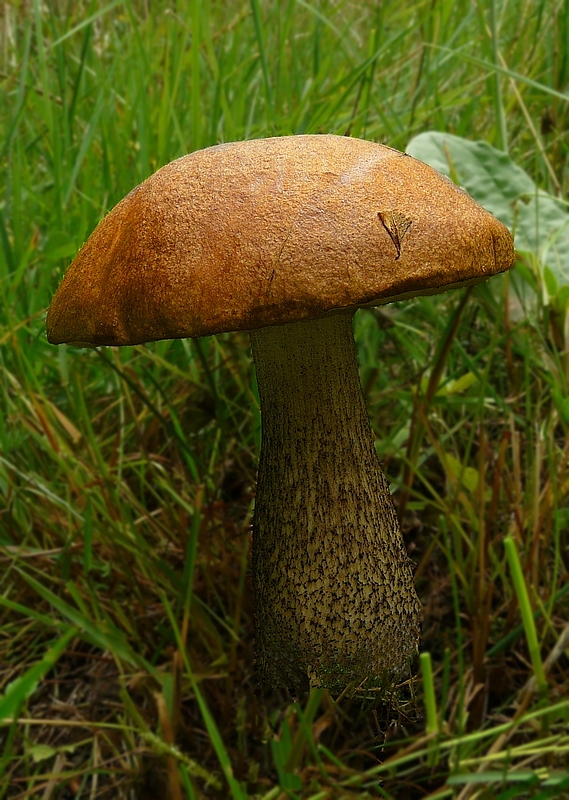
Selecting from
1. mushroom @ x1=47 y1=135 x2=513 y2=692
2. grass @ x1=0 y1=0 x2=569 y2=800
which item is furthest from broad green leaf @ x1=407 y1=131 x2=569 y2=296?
mushroom @ x1=47 y1=135 x2=513 y2=692

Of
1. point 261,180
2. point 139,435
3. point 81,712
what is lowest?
point 81,712

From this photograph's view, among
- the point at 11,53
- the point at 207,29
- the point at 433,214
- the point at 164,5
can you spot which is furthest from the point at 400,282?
the point at 11,53

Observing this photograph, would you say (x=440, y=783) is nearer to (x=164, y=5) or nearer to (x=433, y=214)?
(x=433, y=214)

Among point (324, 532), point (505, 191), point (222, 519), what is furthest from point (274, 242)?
point (505, 191)

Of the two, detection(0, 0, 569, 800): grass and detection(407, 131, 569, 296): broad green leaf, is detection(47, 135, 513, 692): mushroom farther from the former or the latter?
detection(407, 131, 569, 296): broad green leaf

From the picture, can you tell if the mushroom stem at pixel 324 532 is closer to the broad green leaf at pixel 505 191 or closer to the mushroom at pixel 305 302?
the mushroom at pixel 305 302

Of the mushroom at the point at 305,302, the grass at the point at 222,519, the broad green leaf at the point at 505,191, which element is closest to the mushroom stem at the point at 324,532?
the mushroom at the point at 305,302
